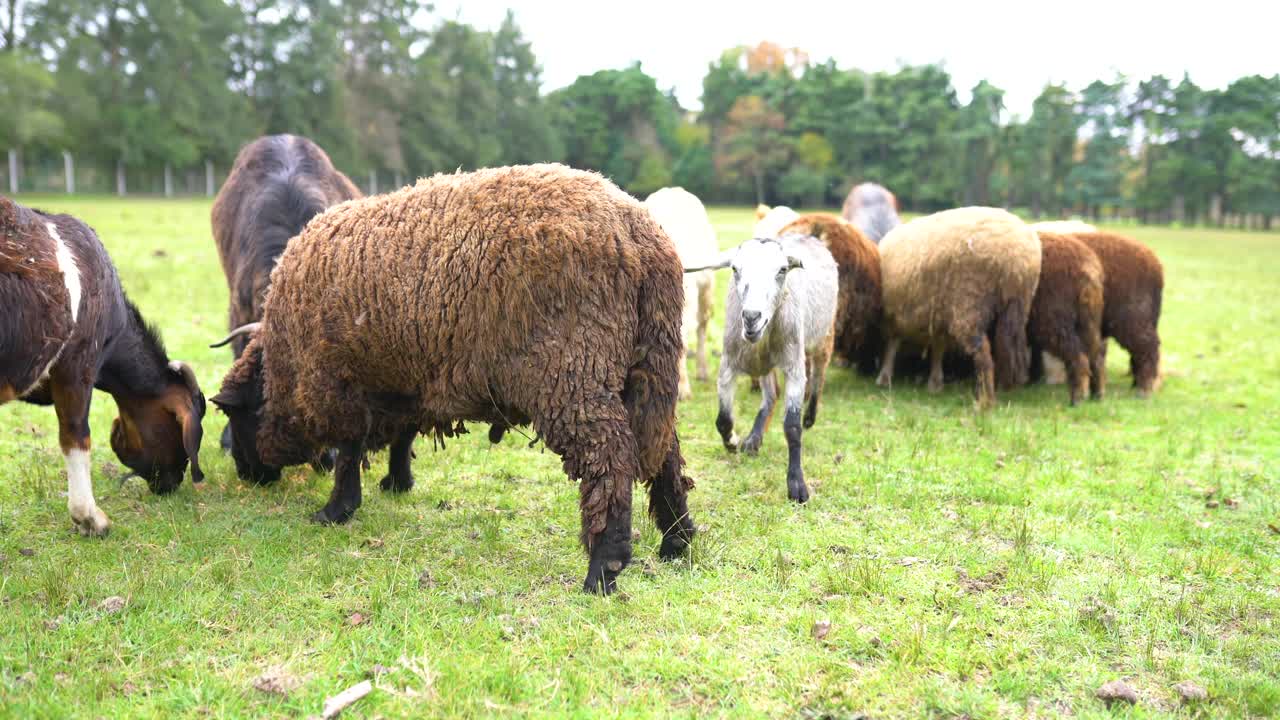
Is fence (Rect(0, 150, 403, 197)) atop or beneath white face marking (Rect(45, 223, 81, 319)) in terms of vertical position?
atop

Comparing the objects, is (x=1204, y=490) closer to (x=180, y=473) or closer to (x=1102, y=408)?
(x=1102, y=408)

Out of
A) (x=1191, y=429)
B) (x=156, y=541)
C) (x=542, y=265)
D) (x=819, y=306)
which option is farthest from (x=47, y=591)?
(x=1191, y=429)

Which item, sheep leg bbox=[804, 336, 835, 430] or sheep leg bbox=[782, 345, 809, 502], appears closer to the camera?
sheep leg bbox=[782, 345, 809, 502]

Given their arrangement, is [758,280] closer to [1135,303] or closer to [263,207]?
[263,207]

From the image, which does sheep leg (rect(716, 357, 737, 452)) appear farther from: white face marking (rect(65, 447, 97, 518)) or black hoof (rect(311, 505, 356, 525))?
white face marking (rect(65, 447, 97, 518))

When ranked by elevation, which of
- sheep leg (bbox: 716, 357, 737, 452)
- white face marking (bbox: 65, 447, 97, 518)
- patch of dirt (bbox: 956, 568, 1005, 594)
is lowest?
patch of dirt (bbox: 956, 568, 1005, 594)

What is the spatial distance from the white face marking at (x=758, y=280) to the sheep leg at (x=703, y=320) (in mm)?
3523

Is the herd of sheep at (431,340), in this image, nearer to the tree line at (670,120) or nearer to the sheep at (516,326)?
the sheep at (516,326)

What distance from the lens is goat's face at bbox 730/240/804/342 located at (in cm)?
574

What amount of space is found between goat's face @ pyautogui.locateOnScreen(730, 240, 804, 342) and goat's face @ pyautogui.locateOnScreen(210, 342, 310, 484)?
2.95 metres

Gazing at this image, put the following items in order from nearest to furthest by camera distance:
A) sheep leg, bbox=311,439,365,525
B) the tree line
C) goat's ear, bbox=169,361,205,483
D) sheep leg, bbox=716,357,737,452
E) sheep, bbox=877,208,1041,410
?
sheep leg, bbox=311,439,365,525, goat's ear, bbox=169,361,205,483, sheep leg, bbox=716,357,737,452, sheep, bbox=877,208,1041,410, the tree line

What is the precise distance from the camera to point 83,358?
15.8 ft

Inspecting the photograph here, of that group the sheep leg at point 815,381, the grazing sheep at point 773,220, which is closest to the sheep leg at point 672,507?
the sheep leg at point 815,381

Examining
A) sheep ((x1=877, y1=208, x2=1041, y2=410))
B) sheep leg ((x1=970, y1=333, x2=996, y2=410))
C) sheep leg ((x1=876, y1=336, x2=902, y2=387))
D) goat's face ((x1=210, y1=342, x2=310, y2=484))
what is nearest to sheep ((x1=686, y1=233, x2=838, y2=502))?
sheep ((x1=877, y1=208, x2=1041, y2=410))
